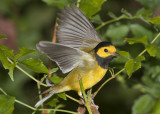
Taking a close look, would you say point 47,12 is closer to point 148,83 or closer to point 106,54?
point 148,83

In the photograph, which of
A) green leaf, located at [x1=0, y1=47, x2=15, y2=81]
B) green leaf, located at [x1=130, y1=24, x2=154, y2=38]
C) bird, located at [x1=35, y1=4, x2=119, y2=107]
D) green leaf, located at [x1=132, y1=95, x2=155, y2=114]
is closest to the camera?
green leaf, located at [x1=0, y1=47, x2=15, y2=81]

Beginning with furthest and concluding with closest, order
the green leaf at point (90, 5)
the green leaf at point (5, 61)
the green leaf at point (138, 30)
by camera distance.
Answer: the green leaf at point (138, 30)
the green leaf at point (90, 5)
the green leaf at point (5, 61)

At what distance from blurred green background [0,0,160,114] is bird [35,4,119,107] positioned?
650mm

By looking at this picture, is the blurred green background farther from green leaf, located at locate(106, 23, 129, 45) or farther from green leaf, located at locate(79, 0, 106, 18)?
green leaf, located at locate(79, 0, 106, 18)

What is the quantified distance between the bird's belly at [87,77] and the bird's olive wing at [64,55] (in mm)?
80

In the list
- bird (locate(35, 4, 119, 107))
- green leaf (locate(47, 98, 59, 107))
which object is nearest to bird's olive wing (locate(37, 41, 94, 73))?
bird (locate(35, 4, 119, 107))

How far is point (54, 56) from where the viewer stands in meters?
2.34

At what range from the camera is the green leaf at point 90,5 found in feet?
8.69

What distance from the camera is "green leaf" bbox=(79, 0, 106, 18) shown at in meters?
2.65

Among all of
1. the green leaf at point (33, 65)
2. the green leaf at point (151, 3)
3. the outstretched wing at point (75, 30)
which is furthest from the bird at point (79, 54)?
the green leaf at point (151, 3)

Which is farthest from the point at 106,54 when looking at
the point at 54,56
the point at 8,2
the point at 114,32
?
the point at 8,2

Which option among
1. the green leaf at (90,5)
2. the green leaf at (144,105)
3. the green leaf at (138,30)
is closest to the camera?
the green leaf at (90,5)

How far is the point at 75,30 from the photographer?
108 inches

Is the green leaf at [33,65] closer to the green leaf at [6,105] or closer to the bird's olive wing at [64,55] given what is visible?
the bird's olive wing at [64,55]
